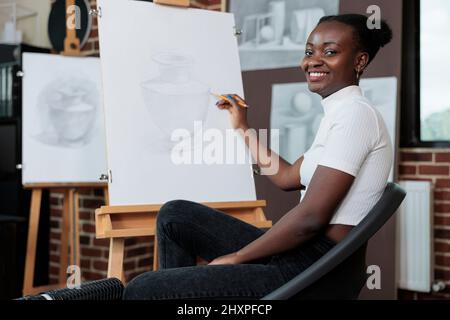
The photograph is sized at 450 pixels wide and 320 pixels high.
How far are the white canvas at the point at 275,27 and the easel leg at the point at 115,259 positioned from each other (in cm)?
136

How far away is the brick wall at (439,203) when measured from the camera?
2.29 m

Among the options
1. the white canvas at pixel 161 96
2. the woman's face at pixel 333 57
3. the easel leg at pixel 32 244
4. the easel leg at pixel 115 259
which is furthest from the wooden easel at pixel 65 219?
the woman's face at pixel 333 57

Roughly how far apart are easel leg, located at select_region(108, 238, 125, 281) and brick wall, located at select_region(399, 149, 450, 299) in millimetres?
1390

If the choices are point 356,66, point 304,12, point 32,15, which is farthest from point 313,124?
point 32,15

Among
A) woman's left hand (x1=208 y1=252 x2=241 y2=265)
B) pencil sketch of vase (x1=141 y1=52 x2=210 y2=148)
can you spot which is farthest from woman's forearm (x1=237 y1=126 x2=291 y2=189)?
woman's left hand (x1=208 y1=252 x2=241 y2=265)

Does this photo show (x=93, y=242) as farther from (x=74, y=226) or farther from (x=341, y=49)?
(x=341, y=49)

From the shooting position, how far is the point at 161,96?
1.76 meters

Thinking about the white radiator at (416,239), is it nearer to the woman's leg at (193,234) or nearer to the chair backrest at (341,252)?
the woman's leg at (193,234)

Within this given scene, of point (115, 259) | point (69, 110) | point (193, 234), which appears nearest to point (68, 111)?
point (69, 110)

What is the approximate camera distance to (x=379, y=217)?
1.11 metres

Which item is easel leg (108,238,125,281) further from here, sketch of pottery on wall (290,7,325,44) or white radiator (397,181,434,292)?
sketch of pottery on wall (290,7,325,44)

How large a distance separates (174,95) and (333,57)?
0.68m

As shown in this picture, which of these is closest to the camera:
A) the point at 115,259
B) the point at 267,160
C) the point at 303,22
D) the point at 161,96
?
the point at 115,259
